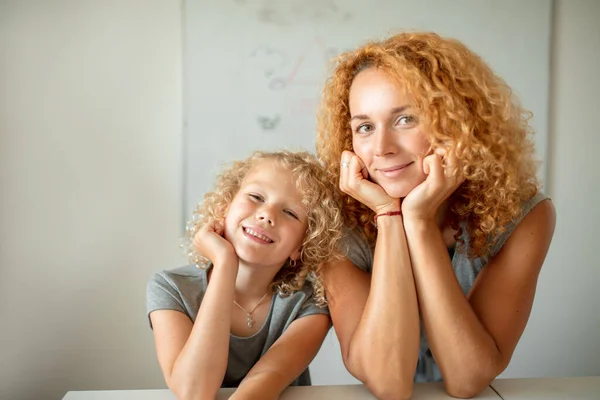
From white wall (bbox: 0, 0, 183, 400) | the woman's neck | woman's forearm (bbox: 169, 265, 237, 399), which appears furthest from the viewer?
white wall (bbox: 0, 0, 183, 400)

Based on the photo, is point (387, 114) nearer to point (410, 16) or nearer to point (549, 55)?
point (410, 16)

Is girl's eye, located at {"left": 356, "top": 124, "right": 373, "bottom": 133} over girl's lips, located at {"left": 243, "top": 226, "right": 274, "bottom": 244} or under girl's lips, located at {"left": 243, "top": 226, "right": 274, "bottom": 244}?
over

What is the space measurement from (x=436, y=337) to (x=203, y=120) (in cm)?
142

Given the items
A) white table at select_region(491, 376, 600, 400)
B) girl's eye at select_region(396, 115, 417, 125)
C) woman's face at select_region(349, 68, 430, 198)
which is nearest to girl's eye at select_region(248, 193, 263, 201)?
woman's face at select_region(349, 68, 430, 198)

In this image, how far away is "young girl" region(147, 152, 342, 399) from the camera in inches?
43.4

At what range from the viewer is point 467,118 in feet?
3.85

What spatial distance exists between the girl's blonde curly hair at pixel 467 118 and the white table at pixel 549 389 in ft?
0.96

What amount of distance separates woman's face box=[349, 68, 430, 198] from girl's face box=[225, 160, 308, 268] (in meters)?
0.20

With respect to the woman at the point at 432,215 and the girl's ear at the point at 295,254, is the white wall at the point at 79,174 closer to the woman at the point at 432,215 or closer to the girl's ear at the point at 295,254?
the girl's ear at the point at 295,254

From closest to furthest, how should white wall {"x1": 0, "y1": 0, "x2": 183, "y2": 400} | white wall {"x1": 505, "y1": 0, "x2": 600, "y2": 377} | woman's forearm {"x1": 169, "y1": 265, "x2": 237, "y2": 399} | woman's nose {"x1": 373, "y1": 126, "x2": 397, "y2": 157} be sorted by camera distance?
woman's forearm {"x1": 169, "y1": 265, "x2": 237, "y2": 399}, woman's nose {"x1": 373, "y1": 126, "x2": 397, "y2": 157}, white wall {"x1": 0, "y1": 0, "x2": 183, "y2": 400}, white wall {"x1": 505, "y1": 0, "x2": 600, "y2": 377}

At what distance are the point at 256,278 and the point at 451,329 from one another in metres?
0.47

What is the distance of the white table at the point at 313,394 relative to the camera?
3.42 ft

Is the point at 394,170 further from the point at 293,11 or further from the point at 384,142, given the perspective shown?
the point at 293,11

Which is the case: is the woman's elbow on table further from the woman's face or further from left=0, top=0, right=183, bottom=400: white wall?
left=0, top=0, right=183, bottom=400: white wall
